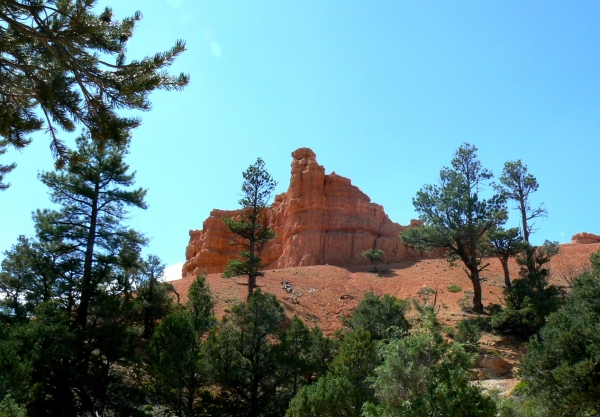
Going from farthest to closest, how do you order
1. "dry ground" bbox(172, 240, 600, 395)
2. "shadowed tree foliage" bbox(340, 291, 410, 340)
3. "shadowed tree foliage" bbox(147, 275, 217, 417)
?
"dry ground" bbox(172, 240, 600, 395) < "shadowed tree foliage" bbox(340, 291, 410, 340) < "shadowed tree foliage" bbox(147, 275, 217, 417)

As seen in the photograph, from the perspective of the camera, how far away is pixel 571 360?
17625 millimetres

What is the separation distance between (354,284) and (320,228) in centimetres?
1526

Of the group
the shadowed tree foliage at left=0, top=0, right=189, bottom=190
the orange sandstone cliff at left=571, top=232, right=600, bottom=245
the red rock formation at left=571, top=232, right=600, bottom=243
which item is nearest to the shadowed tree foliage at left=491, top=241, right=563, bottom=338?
the shadowed tree foliage at left=0, top=0, right=189, bottom=190

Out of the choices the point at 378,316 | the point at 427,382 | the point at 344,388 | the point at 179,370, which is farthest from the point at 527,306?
the point at 427,382

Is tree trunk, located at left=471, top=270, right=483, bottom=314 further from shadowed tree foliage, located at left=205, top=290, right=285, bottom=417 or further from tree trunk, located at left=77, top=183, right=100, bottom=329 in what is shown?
tree trunk, located at left=77, top=183, right=100, bottom=329

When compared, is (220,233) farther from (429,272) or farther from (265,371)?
(265,371)

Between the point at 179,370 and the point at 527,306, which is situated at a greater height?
the point at 527,306

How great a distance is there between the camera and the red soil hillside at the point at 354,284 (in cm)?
3725

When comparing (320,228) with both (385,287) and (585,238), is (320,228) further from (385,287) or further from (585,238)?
(585,238)

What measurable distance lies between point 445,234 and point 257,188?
13231 millimetres

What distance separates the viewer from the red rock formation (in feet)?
220

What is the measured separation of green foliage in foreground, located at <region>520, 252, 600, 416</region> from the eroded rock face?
38.7 meters

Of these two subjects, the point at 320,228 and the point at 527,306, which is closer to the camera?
A: the point at 527,306

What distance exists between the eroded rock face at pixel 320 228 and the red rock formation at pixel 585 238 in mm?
22185
